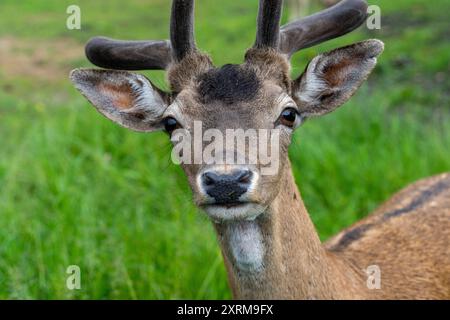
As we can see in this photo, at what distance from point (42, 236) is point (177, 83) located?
2.80 meters

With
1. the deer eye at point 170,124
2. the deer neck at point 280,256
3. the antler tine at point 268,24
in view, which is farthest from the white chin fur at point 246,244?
the antler tine at point 268,24

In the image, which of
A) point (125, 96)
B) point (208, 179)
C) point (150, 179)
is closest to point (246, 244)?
point (208, 179)

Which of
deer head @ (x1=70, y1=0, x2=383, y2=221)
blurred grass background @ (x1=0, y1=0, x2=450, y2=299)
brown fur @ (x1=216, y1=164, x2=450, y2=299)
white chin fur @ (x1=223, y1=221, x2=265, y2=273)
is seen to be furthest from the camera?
blurred grass background @ (x1=0, y1=0, x2=450, y2=299)

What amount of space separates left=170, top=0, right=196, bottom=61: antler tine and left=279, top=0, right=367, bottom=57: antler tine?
488mm

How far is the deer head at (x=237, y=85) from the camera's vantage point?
12.0ft

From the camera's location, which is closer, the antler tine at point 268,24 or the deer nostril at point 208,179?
the deer nostril at point 208,179

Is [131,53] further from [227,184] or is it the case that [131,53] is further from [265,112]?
[227,184]

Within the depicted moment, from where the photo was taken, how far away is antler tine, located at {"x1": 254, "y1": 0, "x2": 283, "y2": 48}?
400 cm

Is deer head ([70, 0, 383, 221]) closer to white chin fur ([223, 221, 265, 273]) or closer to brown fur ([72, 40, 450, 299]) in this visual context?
brown fur ([72, 40, 450, 299])

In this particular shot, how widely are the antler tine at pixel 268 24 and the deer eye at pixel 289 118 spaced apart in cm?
38

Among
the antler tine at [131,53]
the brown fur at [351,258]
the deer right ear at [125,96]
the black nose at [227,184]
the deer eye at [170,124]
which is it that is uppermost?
the antler tine at [131,53]

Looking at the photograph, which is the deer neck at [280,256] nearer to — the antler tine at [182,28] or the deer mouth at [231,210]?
the deer mouth at [231,210]

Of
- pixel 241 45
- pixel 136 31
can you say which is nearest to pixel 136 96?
pixel 241 45

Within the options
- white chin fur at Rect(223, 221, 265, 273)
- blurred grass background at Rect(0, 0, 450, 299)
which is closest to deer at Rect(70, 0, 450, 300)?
white chin fur at Rect(223, 221, 265, 273)
